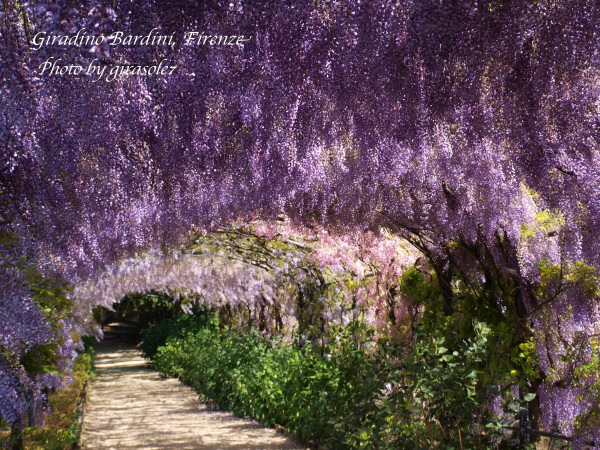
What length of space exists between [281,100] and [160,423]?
7249 millimetres

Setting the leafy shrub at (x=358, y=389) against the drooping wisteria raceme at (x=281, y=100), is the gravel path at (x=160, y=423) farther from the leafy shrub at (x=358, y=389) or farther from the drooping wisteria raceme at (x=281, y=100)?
the drooping wisteria raceme at (x=281, y=100)

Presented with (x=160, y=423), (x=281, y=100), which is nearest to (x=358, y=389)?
(x=281, y=100)

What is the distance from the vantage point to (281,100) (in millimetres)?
2426

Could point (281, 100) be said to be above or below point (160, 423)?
above

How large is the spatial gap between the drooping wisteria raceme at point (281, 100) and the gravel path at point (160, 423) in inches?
158

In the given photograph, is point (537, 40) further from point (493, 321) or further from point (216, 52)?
point (493, 321)

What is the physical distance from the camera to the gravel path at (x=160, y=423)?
7121 mm

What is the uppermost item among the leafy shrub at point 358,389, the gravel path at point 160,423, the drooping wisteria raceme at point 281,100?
the drooping wisteria raceme at point 281,100

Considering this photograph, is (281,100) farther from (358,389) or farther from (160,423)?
(160,423)

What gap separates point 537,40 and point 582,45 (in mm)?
142

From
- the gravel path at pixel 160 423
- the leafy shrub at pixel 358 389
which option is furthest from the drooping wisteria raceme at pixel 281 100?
the gravel path at pixel 160 423

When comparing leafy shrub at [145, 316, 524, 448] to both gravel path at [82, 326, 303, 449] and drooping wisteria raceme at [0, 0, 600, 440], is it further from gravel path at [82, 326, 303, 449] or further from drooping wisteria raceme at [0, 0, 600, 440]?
drooping wisteria raceme at [0, 0, 600, 440]

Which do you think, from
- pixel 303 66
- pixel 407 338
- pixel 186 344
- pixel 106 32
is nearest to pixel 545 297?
pixel 407 338

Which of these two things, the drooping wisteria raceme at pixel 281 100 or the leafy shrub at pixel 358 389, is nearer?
the drooping wisteria raceme at pixel 281 100
